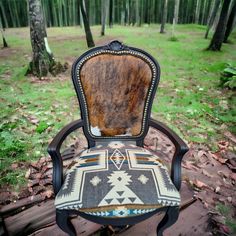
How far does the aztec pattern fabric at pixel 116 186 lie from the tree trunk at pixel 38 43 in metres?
3.74

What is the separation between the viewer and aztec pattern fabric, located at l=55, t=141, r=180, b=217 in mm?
1150

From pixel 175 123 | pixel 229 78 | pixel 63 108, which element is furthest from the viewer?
pixel 229 78

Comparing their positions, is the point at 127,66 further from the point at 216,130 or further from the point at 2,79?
the point at 2,79

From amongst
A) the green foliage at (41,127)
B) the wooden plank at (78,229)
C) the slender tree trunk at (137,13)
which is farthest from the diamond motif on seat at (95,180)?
the slender tree trunk at (137,13)

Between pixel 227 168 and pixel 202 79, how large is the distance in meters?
3.03

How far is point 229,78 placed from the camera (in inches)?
167

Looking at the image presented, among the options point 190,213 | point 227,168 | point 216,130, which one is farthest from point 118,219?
point 216,130

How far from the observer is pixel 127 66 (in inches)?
61.9

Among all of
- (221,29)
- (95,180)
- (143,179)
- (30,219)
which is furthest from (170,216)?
(221,29)

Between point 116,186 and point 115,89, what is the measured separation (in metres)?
0.74

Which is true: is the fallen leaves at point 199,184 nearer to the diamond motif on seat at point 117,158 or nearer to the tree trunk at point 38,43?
the diamond motif on seat at point 117,158

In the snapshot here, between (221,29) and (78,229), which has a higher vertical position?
(221,29)

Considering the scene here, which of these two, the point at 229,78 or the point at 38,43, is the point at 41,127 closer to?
the point at 38,43

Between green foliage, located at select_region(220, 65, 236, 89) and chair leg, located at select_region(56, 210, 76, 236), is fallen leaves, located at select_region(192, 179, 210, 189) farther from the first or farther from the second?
green foliage, located at select_region(220, 65, 236, 89)
